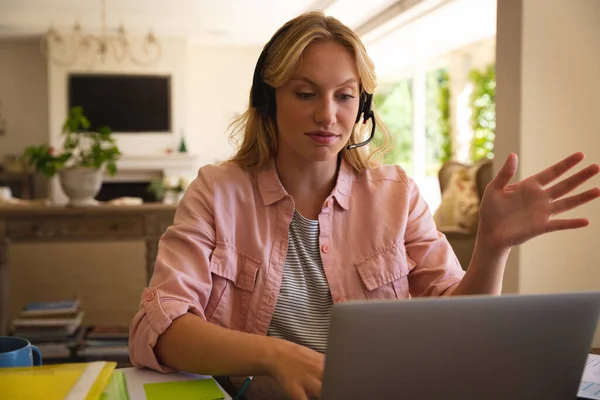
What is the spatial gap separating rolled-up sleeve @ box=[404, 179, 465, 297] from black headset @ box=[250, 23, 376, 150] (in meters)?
0.17

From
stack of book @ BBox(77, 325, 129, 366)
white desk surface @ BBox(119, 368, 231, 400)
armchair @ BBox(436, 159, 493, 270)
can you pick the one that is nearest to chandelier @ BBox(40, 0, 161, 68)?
armchair @ BBox(436, 159, 493, 270)

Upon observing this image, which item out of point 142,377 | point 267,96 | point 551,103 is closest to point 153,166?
point 551,103

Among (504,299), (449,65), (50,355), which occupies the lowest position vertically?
(50,355)

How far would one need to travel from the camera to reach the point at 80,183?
288 cm

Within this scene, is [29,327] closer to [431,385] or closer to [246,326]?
[246,326]

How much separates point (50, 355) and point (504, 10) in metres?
2.10

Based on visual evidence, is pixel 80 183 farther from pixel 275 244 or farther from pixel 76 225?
pixel 275 244

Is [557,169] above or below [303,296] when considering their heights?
above

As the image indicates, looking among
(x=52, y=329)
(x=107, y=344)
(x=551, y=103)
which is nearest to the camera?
(x=107, y=344)

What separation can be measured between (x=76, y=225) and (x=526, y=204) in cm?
233

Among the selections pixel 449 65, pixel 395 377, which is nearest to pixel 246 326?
pixel 395 377

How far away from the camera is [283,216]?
1225mm

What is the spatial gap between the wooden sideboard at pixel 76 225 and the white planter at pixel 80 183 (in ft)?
0.24

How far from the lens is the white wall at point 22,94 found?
25.9 feet
